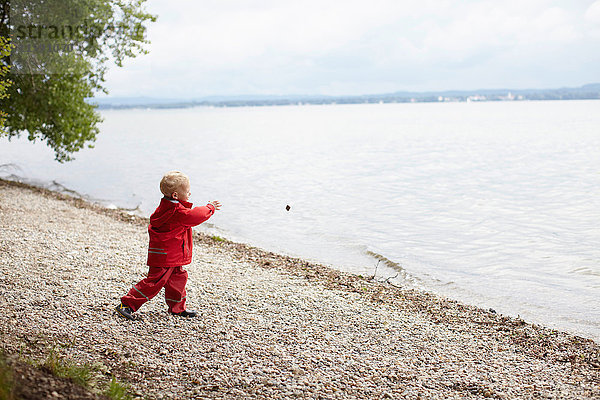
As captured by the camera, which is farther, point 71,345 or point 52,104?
point 52,104

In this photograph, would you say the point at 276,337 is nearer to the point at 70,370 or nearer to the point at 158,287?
the point at 158,287

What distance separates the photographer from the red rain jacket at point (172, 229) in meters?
7.57

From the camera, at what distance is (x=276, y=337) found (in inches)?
309

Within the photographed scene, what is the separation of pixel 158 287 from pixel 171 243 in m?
0.74

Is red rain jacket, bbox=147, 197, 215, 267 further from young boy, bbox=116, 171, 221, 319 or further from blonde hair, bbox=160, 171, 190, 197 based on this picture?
blonde hair, bbox=160, 171, 190, 197

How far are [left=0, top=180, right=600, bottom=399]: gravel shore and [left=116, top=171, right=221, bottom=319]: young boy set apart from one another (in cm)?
35

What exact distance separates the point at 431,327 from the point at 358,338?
5.56ft

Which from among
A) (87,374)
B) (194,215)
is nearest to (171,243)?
(194,215)

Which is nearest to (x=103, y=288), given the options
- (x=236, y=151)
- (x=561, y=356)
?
(x=561, y=356)

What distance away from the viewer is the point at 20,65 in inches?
806

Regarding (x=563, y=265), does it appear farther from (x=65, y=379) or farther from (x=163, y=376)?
(x=65, y=379)

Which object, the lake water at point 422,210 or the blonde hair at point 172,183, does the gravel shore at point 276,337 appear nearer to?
the blonde hair at point 172,183

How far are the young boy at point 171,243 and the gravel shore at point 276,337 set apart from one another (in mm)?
347

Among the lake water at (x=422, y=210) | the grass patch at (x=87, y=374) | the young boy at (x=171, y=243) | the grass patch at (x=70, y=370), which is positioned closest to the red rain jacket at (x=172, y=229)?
the young boy at (x=171, y=243)
